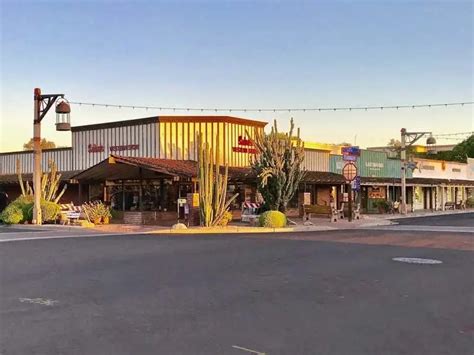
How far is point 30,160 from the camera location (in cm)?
4200

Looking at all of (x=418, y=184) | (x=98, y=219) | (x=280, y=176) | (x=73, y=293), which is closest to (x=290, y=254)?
(x=73, y=293)

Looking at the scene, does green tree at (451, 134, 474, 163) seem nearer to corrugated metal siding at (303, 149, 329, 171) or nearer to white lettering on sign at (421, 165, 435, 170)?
white lettering on sign at (421, 165, 435, 170)

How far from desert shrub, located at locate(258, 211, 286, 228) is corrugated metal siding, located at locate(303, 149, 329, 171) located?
525 inches

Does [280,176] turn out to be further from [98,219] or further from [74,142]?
[74,142]

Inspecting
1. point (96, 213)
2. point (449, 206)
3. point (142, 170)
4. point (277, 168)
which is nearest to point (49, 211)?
point (96, 213)

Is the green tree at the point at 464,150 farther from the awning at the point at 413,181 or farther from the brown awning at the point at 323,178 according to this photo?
the brown awning at the point at 323,178

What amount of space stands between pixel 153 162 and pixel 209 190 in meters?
5.11

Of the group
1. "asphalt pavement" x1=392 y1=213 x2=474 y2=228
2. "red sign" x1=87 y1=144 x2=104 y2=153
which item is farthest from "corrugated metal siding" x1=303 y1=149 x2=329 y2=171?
"red sign" x1=87 y1=144 x2=104 y2=153

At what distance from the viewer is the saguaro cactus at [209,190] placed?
25594 mm

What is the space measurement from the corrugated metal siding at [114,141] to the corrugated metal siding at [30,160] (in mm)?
893

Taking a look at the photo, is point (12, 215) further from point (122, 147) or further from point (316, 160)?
point (316, 160)

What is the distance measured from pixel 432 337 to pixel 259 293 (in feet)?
10.3

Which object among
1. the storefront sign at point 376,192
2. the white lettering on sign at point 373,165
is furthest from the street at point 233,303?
the storefront sign at point 376,192

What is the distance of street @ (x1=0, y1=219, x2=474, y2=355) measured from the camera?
6.18 meters
